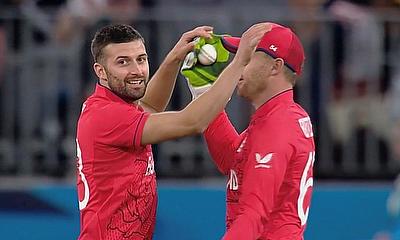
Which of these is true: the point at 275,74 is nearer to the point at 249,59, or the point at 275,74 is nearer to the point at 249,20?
the point at 249,59

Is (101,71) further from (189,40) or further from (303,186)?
(303,186)

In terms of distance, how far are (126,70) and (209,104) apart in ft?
1.66

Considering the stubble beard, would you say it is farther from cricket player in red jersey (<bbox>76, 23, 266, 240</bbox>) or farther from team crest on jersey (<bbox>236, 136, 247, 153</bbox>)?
team crest on jersey (<bbox>236, 136, 247, 153</bbox>)

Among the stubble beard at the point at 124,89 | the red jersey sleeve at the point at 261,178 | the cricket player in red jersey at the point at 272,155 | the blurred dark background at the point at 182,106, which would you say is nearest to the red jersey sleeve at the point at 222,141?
the cricket player in red jersey at the point at 272,155

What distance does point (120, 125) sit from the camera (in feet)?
22.3

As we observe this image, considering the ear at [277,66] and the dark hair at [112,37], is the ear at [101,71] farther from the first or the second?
the ear at [277,66]

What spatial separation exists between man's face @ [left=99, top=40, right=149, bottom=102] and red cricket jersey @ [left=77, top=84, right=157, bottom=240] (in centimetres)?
7

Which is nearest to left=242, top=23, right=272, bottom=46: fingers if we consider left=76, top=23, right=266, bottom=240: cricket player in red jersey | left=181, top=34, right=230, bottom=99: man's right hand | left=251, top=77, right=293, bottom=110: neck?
left=76, top=23, right=266, bottom=240: cricket player in red jersey

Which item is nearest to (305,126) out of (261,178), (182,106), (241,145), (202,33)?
(241,145)

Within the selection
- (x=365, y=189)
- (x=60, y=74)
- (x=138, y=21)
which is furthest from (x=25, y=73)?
(x=365, y=189)

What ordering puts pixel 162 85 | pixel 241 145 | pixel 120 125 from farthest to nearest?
1. pixel 162 85
2. pixel 241 145
3. pixel 120 125

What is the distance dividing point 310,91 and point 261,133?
13.3ft

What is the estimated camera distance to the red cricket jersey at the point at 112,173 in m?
6.85

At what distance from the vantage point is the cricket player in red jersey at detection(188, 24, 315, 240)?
6.59 meters
